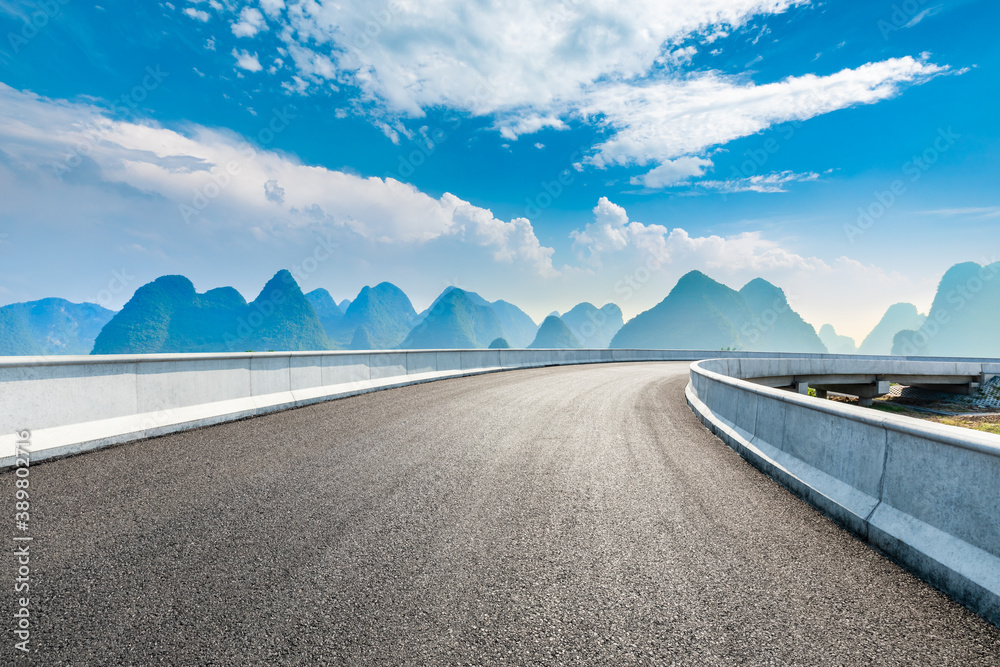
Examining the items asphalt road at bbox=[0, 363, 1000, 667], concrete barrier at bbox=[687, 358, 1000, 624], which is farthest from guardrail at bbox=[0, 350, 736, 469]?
concrete barrier at bbox=[687, 358, 1000, 624]

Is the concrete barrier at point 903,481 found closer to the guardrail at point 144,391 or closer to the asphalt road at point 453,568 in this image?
the asphalt road at point 453,568

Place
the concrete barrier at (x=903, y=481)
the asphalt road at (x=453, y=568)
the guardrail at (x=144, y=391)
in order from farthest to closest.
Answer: the guardrail at (x=144, y=391), the concrete barrier at (x=903, y=481), the asphalt road at (x=453, y=568)

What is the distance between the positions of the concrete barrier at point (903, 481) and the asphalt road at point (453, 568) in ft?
0.53

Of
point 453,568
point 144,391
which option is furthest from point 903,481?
point 144,391

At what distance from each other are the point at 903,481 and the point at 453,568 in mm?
3286

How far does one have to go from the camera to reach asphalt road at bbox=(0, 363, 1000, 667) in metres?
2.32

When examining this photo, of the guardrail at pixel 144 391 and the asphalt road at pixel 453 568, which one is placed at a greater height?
the guardrail at pixel 144 391

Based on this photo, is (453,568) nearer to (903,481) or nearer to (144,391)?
(903,481)

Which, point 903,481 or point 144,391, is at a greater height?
point 144,391

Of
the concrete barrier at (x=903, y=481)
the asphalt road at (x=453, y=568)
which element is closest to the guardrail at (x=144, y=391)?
the asphalt road at (x=453, y=568)

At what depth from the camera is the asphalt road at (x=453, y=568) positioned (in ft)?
7.63

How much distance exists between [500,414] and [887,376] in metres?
29.1

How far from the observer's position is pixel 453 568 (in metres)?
3.10

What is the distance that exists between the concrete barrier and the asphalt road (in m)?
0.16
